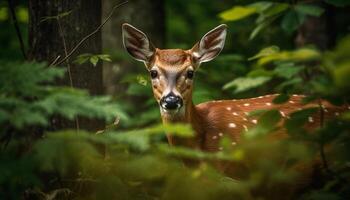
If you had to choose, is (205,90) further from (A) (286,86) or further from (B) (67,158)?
(B) (67,158)

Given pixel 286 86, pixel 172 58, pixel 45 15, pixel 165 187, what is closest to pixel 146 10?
pixel 172 58

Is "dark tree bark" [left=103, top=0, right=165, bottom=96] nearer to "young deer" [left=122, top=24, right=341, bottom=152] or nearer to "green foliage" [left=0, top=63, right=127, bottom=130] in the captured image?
"young deer" [left=122, top=24, right=341, bottom=152]

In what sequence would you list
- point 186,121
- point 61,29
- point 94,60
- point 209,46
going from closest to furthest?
point 94,60, point 61,29, point 186,121, point 209,46

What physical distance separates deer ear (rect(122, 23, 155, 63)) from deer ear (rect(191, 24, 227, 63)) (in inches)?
19.1

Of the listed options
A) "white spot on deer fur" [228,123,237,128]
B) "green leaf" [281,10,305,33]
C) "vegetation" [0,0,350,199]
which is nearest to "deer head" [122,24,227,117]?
"white spot on deer fur" [228,123,237,128]

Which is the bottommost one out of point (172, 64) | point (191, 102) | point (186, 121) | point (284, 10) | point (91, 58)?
point (186, 121)

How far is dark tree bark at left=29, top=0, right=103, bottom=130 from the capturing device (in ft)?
19.2

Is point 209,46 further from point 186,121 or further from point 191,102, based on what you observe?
point 186,121

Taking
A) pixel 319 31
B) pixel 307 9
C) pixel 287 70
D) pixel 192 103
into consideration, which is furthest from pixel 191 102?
pixel 319 31

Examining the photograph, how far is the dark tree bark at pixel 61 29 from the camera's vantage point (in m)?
5.86

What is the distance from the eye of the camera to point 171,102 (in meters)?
6.34

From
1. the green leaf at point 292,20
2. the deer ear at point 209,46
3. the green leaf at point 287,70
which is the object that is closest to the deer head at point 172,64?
the deer ear at point 209,46

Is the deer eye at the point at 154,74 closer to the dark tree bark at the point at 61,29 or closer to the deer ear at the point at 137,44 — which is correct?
the deer ear at the point at 137,44

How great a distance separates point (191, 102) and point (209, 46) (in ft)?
2.66
